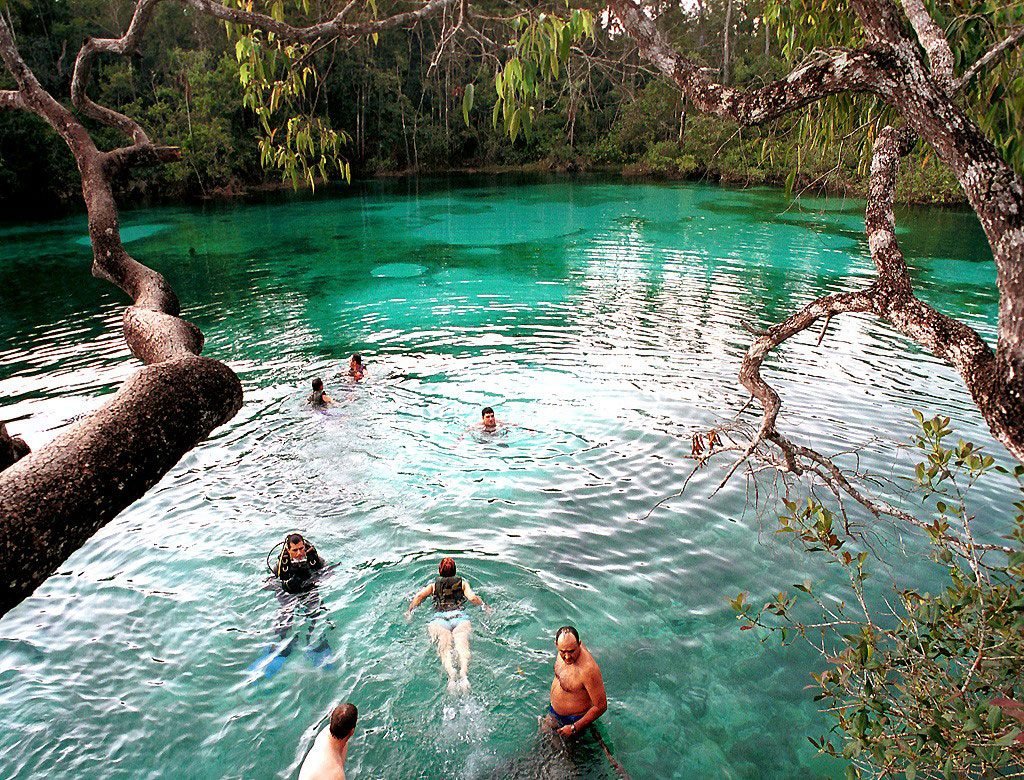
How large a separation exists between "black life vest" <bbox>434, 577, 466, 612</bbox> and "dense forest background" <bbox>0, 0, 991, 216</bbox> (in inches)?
954

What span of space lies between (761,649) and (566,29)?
648cm

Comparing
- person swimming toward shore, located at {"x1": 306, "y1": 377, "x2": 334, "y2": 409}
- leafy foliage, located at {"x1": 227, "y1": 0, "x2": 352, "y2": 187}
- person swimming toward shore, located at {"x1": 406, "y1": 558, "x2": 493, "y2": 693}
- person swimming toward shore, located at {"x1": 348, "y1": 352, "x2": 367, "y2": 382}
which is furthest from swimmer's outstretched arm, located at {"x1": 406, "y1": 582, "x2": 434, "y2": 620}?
person swimming toward shore, located at {"x1": 348, "y1": 352, "x2": 367, "y2": 382}

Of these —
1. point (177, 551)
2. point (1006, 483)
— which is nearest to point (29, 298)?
point (177, 551)

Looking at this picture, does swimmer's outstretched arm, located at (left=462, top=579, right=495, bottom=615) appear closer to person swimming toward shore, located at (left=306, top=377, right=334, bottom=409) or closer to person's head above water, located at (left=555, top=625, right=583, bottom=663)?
person's head above water, located at (left=555, top=625, right=583, bottom=663)

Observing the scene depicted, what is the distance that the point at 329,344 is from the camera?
699 inches

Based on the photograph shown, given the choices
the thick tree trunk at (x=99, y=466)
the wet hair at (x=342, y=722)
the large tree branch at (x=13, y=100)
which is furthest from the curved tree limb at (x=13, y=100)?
the wet hair at (x=342, y=722)

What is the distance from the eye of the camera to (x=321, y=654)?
24.3 feet

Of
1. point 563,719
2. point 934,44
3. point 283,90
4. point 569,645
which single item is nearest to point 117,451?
point 934,44

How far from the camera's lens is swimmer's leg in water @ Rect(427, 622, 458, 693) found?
7016 millimetres

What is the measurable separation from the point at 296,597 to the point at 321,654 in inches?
39.9

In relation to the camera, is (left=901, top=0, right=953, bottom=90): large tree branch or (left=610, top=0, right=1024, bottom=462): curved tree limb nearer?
(left=610, top=0, right=1024, bottom=462): curved tree limb

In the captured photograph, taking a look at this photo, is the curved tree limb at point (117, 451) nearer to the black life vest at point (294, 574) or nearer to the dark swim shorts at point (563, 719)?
the dark swim shorts at point (563, 719)

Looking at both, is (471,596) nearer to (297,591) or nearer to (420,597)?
(420,597)

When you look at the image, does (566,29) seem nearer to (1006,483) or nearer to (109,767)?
(109,767)
